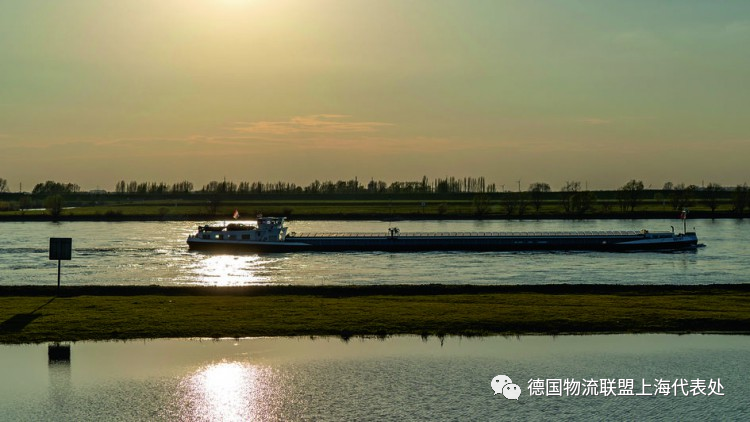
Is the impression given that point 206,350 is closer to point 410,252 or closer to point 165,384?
point 165,384

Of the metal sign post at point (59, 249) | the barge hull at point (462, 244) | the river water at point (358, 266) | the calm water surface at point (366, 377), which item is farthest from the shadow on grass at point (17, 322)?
the barge hull at point (462, 244)

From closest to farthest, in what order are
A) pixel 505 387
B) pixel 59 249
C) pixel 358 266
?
pixel 505 387
pixel 59 249
pixel 358 266

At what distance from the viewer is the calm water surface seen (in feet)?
72.9

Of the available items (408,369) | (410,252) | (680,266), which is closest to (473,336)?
(408,369)

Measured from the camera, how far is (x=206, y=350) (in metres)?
30.3

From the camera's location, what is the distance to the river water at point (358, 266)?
2495 inches

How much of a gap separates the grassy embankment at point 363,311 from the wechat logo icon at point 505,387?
801 cm

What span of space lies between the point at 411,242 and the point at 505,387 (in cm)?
8409

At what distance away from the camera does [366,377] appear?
25.7 m

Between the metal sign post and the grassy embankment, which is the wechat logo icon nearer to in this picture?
the grassy embankment

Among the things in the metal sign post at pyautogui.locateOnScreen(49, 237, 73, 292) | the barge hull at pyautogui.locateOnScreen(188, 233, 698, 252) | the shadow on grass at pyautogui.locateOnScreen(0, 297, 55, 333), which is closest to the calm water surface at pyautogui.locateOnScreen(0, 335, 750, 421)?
the shadow on grass at pyautogui.locateOnScreen(0, 297, 55, 333)

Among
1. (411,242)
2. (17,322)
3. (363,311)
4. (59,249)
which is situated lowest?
(411,242)

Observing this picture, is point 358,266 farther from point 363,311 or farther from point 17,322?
point 17,322

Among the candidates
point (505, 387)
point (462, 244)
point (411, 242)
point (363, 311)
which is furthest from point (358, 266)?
point (505, 387)
